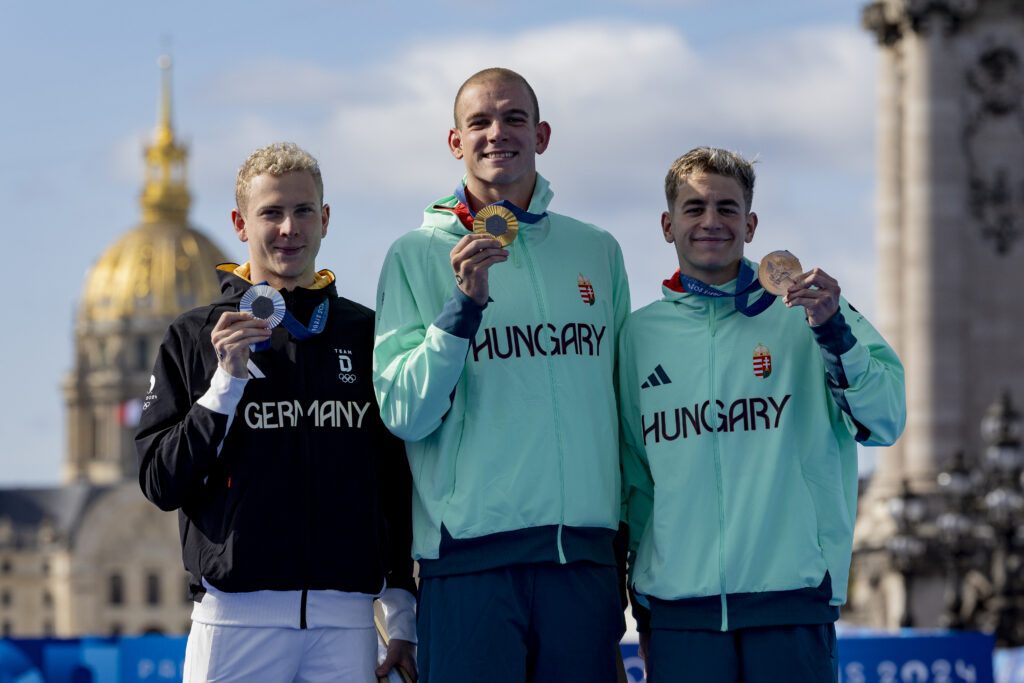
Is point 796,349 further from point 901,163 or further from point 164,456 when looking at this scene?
point 901,163

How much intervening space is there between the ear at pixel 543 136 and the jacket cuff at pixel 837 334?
112 cm

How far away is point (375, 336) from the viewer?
805 centimetres

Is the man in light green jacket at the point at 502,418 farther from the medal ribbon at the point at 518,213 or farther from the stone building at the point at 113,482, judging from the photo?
the stone building at the point at 113,482

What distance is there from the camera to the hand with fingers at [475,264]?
24.9ft

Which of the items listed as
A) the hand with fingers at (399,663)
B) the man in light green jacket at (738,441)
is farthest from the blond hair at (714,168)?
the hand with fingers at (399,663)

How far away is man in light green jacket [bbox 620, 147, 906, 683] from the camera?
7863mm

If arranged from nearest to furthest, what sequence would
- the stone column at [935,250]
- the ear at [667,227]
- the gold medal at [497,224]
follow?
1. the gold medal at [497,224]
2. the ear at [667,227]
3. the stone column at [935,250]

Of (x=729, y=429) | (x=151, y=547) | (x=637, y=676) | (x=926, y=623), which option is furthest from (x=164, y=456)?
(x=151, y=547)

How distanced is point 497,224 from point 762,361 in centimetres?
102

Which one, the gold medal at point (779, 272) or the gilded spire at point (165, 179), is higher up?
the gilded spire at point (165, 179)

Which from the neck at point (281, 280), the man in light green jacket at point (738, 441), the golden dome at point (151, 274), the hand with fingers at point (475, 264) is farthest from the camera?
the golden dome at point (151, 274)

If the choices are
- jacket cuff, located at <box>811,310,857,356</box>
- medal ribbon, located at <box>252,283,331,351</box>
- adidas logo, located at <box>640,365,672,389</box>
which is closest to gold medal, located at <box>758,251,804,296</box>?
jacket cuff, located at <box>811,310,857,356</box>

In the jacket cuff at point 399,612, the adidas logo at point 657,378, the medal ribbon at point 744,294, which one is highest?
the medal ribbon at point 744,294

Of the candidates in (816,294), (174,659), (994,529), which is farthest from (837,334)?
(994,529)
